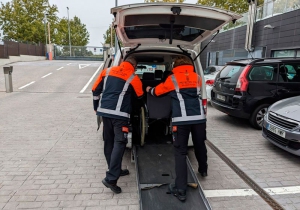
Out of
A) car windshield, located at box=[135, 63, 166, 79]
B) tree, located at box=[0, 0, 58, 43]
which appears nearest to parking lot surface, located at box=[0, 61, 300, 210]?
car windshield, located at box=[135, 63, 166, 79]

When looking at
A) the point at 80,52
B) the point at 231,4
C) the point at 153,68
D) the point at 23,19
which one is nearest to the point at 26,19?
the point at 23,19

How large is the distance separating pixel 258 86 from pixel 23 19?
122ft

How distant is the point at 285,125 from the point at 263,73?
84.4 inches

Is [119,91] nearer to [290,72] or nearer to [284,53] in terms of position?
[290,72]

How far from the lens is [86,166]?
396 cm

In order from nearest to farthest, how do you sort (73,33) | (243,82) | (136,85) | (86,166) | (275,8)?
(136,85) → (86,166) → (243,82) → (275,8) → (73,33)

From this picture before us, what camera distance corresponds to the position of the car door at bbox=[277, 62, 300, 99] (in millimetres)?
5996

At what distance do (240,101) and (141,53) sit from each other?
298 centimetres

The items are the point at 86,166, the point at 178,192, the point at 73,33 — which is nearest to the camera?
the point at 178,192

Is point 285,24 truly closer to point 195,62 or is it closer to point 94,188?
point 195,62

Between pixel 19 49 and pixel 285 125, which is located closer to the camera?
pixel 285 125

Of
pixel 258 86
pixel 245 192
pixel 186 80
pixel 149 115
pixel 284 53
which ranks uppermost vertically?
pixel 284 53

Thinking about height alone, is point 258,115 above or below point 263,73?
below

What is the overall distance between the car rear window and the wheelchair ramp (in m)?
2.92
